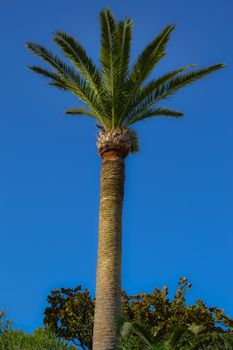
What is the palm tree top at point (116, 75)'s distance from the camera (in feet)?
54.7

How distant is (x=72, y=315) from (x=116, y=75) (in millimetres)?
15312

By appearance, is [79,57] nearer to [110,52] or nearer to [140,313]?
[110,52]

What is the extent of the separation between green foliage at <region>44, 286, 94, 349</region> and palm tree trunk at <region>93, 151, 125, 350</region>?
1397cm

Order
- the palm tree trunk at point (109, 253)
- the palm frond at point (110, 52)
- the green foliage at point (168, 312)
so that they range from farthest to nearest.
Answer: the green foliage at point (168, 312) < the palm frond at point (110, 52) < the palm tree trunk at point (109, 253)

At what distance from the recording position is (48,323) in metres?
28.7

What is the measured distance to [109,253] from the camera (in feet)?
48.1

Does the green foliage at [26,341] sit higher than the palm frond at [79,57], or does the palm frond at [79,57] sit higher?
the palm frond at [79,57]

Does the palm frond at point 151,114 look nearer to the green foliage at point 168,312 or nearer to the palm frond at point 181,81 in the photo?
the palm frond at point 181,81

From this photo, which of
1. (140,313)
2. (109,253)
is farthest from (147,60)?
(140,313)

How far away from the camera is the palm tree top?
54.7 ft

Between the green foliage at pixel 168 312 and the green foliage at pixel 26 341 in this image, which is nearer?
the green foliage at pixel 26 341

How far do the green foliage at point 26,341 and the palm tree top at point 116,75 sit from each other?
256 inches

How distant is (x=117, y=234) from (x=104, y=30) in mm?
5987

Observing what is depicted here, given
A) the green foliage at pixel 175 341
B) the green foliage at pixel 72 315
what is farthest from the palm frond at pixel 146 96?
the green foliage at pixel 72 315
